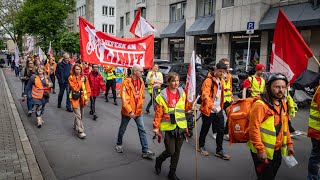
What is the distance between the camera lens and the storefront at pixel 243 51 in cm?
1828

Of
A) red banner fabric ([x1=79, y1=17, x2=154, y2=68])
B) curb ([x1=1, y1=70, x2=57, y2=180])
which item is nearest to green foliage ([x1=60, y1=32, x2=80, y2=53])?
curb ([x1=1, y1=70, x2=57, y2=180])

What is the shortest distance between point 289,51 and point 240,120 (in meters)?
1.41

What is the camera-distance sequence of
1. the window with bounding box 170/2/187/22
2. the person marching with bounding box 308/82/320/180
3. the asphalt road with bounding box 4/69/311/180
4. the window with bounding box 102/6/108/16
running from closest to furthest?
the person marching with bounding box 308/82/320/180, the asphalt road with bounding box 4/69/311/180, the window with bounding box 170/2/187/22, the window with bounding box 102/6/108/16

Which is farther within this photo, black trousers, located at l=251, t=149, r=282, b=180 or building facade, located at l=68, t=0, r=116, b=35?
building facade, located at l=68, t=0, r=116, b=35

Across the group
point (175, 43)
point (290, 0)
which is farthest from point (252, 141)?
point (175, 43)

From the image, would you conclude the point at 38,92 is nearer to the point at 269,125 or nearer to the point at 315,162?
the point at 269,125

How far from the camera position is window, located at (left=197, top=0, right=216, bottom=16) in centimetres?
2211

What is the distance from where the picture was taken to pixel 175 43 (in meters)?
26.8

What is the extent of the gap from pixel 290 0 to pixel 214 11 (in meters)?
6.58

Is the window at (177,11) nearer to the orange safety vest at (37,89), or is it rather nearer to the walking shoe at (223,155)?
the orange safety vest at (37,89)

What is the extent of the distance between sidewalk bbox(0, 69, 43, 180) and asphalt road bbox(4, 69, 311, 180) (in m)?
0.33

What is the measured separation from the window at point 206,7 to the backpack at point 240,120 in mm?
19718

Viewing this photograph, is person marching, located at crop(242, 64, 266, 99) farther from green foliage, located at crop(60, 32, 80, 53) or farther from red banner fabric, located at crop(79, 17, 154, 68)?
green foliage, located at crop(60, 32, 80, 53)

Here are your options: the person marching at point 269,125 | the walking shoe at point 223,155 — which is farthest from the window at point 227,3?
the person marching at point 269,125
